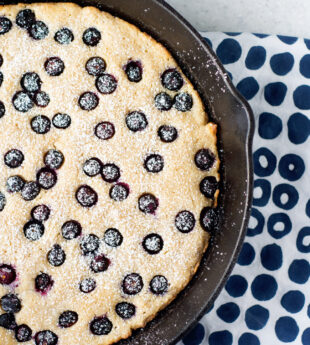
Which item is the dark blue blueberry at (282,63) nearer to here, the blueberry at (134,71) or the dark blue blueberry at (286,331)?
the blueberry at (134,71)

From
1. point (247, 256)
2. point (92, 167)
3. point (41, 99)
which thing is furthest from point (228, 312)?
point (41, 99)

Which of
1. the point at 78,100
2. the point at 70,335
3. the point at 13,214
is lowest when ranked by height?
the point at 70,335

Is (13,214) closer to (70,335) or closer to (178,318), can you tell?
(70,335)

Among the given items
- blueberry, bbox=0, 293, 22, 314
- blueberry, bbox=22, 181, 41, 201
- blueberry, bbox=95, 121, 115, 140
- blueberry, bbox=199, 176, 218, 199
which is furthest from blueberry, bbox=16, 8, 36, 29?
blueberry, bbox=0, 293, 22, 314

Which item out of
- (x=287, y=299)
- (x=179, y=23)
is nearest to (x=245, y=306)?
(x=287, y=299)

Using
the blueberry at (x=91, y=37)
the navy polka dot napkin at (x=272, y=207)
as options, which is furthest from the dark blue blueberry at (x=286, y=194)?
the blueberry at (x=91, y=37)

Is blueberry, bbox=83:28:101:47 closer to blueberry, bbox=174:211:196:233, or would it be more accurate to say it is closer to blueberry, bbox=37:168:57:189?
blueberry, bbox=37:168:57:189

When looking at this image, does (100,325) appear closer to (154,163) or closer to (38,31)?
(154,163)
